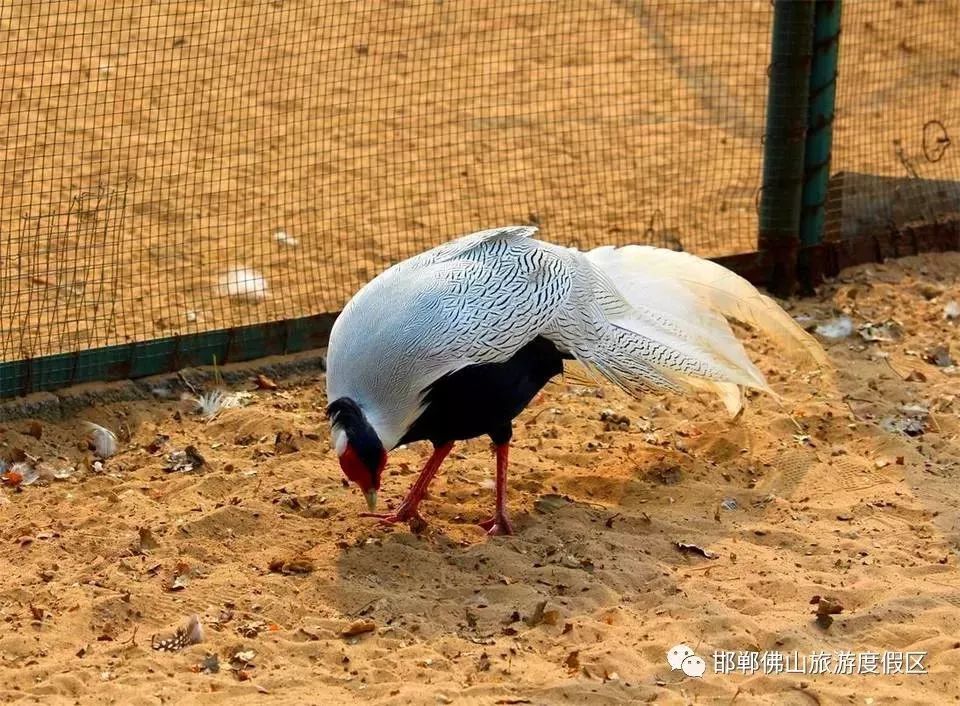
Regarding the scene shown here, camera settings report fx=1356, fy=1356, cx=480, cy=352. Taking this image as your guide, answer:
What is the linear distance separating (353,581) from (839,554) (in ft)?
5.92

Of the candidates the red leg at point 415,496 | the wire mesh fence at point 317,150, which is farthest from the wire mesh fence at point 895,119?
the red leg at point 415,496

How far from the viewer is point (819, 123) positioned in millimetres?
7367

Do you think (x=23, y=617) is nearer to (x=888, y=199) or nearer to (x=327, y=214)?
(x=327, y=214)

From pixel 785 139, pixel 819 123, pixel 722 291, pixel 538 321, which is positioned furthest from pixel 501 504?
pixel 819 123

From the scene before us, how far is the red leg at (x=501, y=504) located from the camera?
516 cm

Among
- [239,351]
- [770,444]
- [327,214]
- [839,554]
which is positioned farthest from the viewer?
[327,214]

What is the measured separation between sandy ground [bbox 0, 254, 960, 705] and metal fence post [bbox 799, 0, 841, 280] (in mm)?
1124

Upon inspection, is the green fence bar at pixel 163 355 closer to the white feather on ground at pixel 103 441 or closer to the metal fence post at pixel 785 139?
the white feather on ground at pixel 103 441

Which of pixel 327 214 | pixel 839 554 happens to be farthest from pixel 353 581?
pixel 327 214

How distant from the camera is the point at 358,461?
469 cm

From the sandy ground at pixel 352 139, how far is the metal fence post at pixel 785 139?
419 mm

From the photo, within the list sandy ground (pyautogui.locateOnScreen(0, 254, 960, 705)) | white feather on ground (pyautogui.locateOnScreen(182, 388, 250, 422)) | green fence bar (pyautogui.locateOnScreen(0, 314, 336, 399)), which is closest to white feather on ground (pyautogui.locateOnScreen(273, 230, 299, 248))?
green fence bar (pyautogui.locateOnScreen(0, 314, 336, 399))

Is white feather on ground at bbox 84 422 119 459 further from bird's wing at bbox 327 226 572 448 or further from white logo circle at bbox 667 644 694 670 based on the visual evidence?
white logo circle at bbox 667 644 694 670

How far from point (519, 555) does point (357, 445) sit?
0.77 metres
